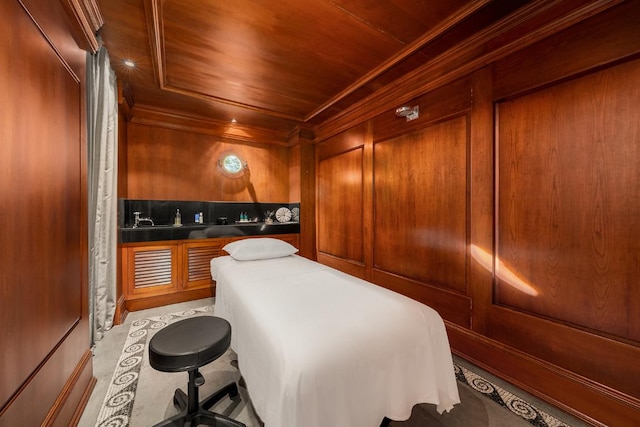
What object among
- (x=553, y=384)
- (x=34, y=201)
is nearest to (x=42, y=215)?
(x=34, y=201)

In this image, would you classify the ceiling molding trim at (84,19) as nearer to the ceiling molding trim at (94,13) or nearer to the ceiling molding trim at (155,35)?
the ceiling molding trim at (94,13)

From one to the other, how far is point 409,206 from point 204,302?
114 inches

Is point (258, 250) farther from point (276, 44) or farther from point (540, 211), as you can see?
point (540, 211)

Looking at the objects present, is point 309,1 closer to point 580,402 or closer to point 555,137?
point 555,137

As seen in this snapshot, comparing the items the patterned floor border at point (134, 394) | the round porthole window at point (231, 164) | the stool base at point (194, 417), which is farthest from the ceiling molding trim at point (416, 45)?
the stool base at point (194, 417)

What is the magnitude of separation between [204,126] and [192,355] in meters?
3.43

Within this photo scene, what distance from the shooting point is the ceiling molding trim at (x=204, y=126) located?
3312mm

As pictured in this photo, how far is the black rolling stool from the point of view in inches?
46.1

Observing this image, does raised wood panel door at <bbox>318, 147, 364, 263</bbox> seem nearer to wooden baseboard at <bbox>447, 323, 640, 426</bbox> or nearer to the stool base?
wooden baseboard at <bbox>447, 323, 640, 426</bbox>

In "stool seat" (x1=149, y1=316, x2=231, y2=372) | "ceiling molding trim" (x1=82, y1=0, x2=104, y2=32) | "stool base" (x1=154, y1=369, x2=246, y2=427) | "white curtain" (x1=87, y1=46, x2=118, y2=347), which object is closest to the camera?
"stool seat" (x1=149, y1=316, x2=231, y2=372)

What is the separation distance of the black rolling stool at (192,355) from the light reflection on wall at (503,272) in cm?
193

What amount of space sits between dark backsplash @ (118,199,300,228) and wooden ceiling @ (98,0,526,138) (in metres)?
1.35

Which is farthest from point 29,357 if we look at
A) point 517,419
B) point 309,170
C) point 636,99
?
point 309,170

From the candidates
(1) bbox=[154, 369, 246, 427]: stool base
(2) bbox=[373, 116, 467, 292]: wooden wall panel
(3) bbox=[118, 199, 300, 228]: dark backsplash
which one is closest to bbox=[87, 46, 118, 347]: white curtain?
(3) bbox=[118, 199, 300, 228]: dark backsplash
